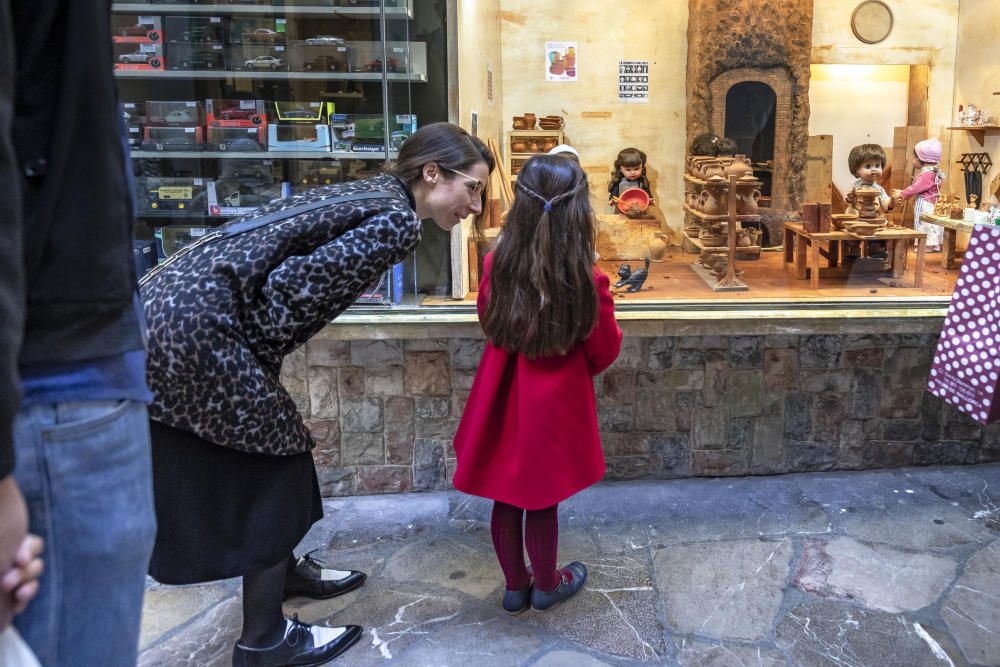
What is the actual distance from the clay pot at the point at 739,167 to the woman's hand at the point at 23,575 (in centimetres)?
325

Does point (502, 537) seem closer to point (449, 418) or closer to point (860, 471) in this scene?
point (449, 418)

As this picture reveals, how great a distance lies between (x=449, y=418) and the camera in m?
3.52

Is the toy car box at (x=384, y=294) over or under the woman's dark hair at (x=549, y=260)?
under

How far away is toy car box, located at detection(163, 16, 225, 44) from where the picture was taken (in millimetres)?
3316

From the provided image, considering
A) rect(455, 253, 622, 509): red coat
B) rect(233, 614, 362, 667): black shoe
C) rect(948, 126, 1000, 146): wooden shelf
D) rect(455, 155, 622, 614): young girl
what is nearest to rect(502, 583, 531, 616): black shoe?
rect(455, 155, 622, 614): young girl

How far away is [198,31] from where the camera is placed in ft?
10.9

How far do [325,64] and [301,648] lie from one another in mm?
2114

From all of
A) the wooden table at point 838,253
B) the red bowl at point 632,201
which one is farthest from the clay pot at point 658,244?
the wooden table at point 838,253

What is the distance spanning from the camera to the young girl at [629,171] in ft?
12.7

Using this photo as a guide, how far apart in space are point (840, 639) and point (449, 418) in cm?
164

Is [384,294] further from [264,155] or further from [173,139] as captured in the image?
[173,139]

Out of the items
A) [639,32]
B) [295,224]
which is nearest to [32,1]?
[295,224]

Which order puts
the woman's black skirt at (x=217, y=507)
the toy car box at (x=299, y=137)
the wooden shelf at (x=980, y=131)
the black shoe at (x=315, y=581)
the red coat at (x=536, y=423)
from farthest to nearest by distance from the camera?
1. the wooden shelf at (x=980, y=131)
2. the toy car box at (x=299, y=137)
3. the black shoe at (x=315, y=581)
4. the red coat at (x=536, y=423)
5. the woman's black skirt at (x=217, y=507)

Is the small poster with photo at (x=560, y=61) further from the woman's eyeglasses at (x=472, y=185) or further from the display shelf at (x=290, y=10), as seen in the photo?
the woman's eyeglasses at (x=472, y=185)
